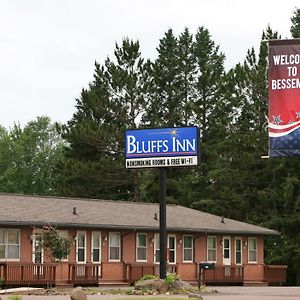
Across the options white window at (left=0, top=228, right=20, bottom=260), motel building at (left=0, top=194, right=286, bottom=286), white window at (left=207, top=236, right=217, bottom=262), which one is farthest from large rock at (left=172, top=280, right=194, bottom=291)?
white window at (left=207, top=236, right=217, bottom=262)

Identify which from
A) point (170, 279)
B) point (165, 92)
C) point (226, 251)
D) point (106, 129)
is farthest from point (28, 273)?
point (165, 92)

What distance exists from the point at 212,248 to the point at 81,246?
29.5ft

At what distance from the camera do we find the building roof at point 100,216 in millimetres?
43719

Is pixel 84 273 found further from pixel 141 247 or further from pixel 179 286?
pixel 179 286

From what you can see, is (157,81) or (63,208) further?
(157,81)

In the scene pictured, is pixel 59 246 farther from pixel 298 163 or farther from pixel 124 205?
pixel 298 163

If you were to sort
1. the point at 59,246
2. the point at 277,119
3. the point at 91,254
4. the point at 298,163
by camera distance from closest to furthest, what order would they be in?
the point at 277,119 → the point at 59,246 → the point at 91,254 → the point at 298,163

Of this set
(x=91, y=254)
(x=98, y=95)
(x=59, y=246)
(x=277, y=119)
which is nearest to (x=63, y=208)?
(x=91, y=254)

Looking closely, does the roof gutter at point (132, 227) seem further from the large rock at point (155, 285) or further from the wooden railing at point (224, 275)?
the large rock at point (155, 285)

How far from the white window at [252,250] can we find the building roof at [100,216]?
77 centimetres

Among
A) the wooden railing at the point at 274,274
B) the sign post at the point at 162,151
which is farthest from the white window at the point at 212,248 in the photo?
the sign post at the point at 162,151

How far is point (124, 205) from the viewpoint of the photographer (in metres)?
53.3

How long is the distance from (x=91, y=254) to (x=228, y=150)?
82.2 feet

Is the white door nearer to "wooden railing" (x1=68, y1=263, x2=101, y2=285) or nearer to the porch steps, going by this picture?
the porch steps
